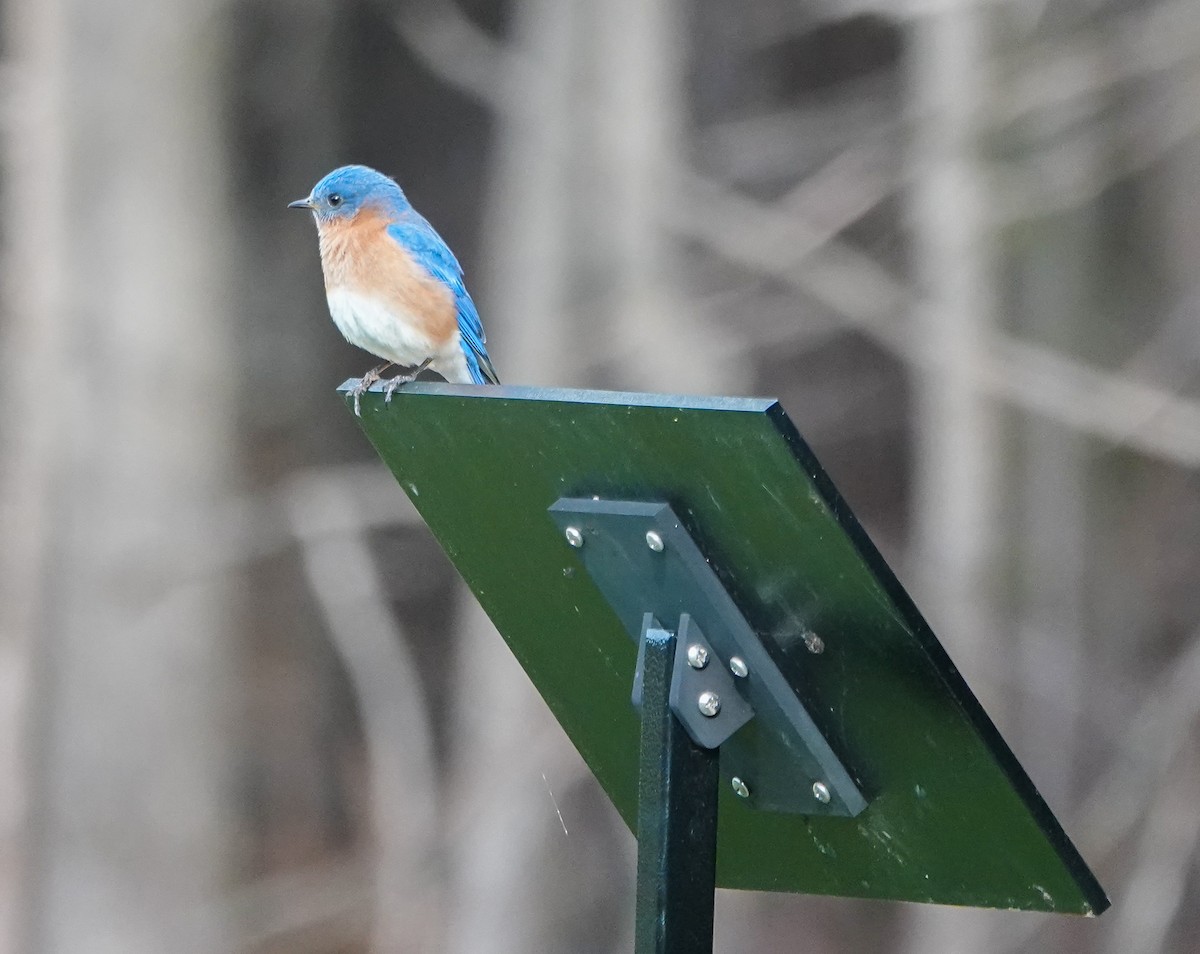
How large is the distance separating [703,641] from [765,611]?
0.07 m

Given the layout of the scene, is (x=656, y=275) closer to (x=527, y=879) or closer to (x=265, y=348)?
(x=265, y=348)

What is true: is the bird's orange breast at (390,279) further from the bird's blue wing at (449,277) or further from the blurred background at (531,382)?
the blurred background at (531,382)

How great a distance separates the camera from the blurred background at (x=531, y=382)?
576 cm

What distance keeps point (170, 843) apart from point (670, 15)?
3622mm

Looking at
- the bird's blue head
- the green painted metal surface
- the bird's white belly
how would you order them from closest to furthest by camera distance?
the green painted metal surface → the bird's white belly → the bird's blue head

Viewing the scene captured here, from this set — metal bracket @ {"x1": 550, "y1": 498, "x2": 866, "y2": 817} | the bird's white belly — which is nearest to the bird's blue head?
the bird's white belly

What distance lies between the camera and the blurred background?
18.9ft

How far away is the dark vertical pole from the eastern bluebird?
70.8 inches

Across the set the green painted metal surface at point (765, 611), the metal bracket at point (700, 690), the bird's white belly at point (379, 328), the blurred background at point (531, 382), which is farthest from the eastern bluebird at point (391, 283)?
the blurred background at point (531, 382)

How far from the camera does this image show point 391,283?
11.4 ft

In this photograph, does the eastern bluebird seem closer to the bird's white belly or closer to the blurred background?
the bird's white belly

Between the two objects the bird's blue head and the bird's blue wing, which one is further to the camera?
the bird's blue head

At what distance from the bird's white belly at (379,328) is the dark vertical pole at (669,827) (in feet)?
6.28

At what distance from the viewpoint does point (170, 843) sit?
6.01m
